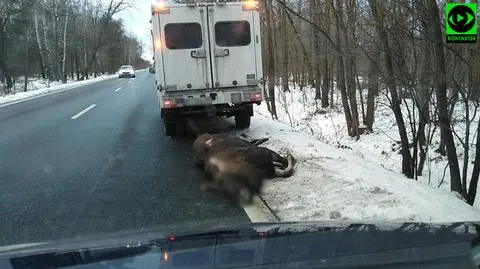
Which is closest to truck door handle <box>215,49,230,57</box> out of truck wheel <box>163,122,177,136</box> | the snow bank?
truck wheel <box>163,122,177,136</box>

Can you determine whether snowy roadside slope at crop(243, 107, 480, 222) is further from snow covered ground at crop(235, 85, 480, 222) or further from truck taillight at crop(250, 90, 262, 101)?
truck taillight at crop(250, 90, 262, 101)

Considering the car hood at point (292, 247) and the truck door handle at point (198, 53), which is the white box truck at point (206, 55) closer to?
the truck door handle at point (198, 53)

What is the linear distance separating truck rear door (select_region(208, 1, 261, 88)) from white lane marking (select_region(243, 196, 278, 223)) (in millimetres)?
5212

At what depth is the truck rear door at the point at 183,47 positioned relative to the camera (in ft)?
34.6

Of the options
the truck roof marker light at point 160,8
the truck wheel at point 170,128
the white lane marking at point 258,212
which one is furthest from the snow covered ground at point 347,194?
the truck roof marker light at point 160,8

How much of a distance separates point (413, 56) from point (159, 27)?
4925mm

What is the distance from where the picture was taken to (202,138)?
8.93 meters

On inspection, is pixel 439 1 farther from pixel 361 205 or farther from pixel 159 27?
pixel 159 27

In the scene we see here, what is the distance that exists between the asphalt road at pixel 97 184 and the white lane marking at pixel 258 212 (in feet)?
0.27

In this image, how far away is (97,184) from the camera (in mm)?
7102

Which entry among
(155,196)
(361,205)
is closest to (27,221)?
(155,196)

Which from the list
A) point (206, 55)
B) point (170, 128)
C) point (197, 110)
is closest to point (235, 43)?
point (206, 55)

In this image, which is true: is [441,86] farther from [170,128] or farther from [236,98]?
[170,128]

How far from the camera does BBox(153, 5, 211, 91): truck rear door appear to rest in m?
10.5
